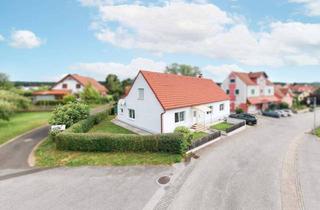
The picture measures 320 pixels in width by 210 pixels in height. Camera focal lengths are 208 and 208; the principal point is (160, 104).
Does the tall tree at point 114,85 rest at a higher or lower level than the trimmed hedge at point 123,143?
higher

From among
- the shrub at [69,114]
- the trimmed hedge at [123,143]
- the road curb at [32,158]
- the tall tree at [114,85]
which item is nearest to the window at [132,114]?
the shrub at [69,114]

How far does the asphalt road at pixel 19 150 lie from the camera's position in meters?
15.9

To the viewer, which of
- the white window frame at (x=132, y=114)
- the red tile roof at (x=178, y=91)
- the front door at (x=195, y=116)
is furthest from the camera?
the white window frame at (x=132, y=114)

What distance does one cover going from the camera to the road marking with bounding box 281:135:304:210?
404 inches

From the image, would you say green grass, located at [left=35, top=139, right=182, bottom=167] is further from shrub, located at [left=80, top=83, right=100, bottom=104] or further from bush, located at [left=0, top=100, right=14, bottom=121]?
shrub, located at [left=80, top=83, right=100, bottom=104]

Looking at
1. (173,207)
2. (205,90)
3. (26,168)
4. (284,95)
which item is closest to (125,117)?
(205,90)

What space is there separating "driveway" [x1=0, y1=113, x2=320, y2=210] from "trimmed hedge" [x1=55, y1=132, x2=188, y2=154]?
2200 millimetres

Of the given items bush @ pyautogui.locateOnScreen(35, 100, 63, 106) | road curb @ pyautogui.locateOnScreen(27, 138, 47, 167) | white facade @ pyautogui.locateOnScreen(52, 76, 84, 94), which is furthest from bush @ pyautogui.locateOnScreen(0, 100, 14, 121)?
white facade @ pyautogui.locateOnScreen(52, 76, 84, 94)

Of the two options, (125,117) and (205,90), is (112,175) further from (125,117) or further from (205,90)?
(205,90)

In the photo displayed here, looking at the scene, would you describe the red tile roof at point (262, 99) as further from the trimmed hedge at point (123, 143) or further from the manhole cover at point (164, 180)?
the manhole cover at point (164, 180)

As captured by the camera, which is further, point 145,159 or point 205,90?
point 205,90

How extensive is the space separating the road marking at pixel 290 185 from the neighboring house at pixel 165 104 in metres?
11.0

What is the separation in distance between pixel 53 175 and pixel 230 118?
26286 millimetres

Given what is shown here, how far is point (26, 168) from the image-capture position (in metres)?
15.1
